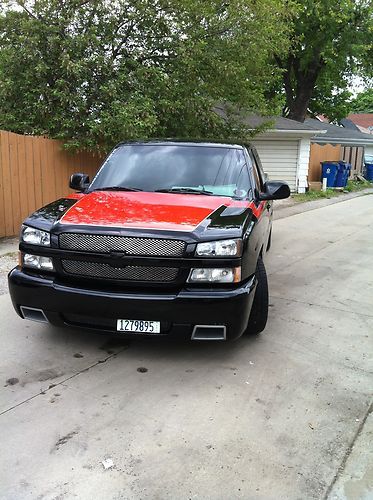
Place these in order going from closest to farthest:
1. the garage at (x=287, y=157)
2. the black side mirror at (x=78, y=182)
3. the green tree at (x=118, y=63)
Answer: the black side mirror at (x=78, y=182), the green tree at (x=118, y=63), the garage at (x=287, y=157)

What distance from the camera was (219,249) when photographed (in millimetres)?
3533

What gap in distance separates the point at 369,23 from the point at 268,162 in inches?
360

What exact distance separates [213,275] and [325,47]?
22.7 m

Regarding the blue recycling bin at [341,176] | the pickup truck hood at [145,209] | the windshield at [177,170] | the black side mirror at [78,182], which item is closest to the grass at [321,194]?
the blue recycling bin at [341,176]

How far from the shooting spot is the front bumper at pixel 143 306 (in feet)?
11.5

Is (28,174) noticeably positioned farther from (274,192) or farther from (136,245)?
(136,245)

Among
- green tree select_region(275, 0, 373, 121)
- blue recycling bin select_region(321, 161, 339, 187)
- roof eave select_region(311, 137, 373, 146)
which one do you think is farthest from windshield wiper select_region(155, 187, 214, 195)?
roof eave select_region(311, 137, 373, 146)

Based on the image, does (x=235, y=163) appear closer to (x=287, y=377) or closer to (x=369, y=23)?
(x=287, y=377)

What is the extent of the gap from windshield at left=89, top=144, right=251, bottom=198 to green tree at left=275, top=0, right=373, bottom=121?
625 inches

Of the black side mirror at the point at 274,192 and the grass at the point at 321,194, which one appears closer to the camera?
the black side mirror at the point at 274,192

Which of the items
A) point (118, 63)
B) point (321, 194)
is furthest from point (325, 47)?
point (118, 63)

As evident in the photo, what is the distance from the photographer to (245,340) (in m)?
4.45

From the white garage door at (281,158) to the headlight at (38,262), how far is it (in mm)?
16461

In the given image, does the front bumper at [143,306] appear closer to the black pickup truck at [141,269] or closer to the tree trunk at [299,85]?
the black pickup truck at [141,269]
